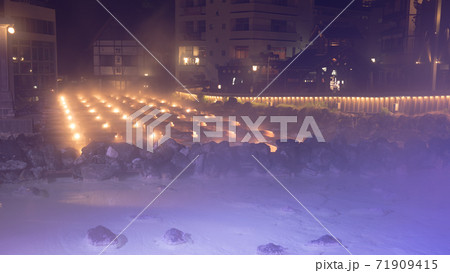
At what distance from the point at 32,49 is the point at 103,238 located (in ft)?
86.6

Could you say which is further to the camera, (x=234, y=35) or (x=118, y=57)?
(x=118, y=57)

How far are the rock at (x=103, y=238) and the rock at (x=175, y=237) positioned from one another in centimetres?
82

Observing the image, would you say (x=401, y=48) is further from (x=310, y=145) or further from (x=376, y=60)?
(x=310, y=145)

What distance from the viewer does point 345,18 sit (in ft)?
141

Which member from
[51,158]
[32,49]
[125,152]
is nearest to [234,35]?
[32,49]

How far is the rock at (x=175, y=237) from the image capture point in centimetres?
925

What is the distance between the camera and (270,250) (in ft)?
28.9

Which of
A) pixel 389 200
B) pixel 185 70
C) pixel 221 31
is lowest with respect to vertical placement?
pixel 389 200

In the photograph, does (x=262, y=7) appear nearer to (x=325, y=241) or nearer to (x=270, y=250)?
(x=325, y=241)

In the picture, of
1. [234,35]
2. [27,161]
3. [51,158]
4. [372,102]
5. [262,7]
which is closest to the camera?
[27,161]

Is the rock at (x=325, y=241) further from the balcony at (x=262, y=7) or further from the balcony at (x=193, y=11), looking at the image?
the balcony at (x=193, y=11)

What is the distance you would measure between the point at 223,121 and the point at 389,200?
1407cm

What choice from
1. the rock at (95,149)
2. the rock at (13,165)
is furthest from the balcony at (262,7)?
the rock at (13,165)

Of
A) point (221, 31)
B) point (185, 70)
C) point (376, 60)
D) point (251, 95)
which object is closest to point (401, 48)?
point (376, 60)
